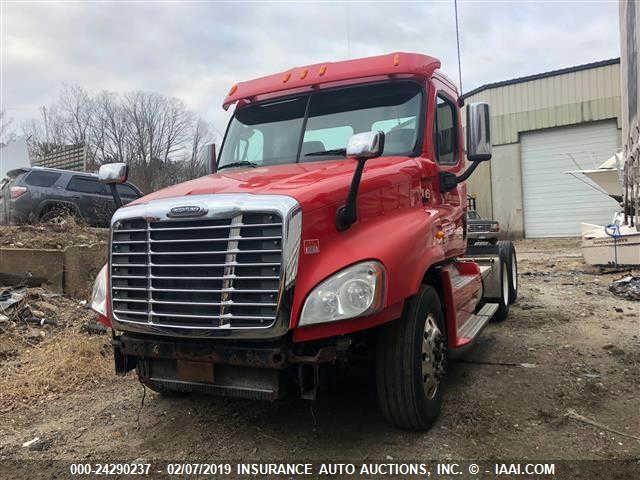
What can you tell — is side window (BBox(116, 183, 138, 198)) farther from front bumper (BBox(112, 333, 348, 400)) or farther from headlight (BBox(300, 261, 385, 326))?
headlight (BBox(300, 261, 385, 326))

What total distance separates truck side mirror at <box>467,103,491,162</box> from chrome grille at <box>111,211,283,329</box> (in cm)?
216

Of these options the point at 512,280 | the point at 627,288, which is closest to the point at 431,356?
the point at 512,280

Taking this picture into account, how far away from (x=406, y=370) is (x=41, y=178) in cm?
1116

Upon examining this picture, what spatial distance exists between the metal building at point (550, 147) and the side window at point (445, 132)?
722 inches

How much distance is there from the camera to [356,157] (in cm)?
310

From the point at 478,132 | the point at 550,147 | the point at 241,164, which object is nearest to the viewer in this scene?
the point at 478,132

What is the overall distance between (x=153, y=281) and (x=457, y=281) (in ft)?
8.69

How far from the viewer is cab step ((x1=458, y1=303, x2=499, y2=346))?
4.29 metres

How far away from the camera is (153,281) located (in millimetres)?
3264

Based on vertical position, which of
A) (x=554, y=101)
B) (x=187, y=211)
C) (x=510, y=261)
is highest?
(x=554, y=101)

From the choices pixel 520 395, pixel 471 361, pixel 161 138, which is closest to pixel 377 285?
pixel 520 395

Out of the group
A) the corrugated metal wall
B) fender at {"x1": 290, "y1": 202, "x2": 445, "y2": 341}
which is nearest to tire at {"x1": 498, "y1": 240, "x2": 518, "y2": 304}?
fender at {"x1": 290, "y1": 202, "x2": 445, "y2": 341}

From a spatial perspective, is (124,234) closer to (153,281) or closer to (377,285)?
(153,281)

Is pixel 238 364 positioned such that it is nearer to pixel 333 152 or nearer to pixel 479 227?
pixel 333 152
